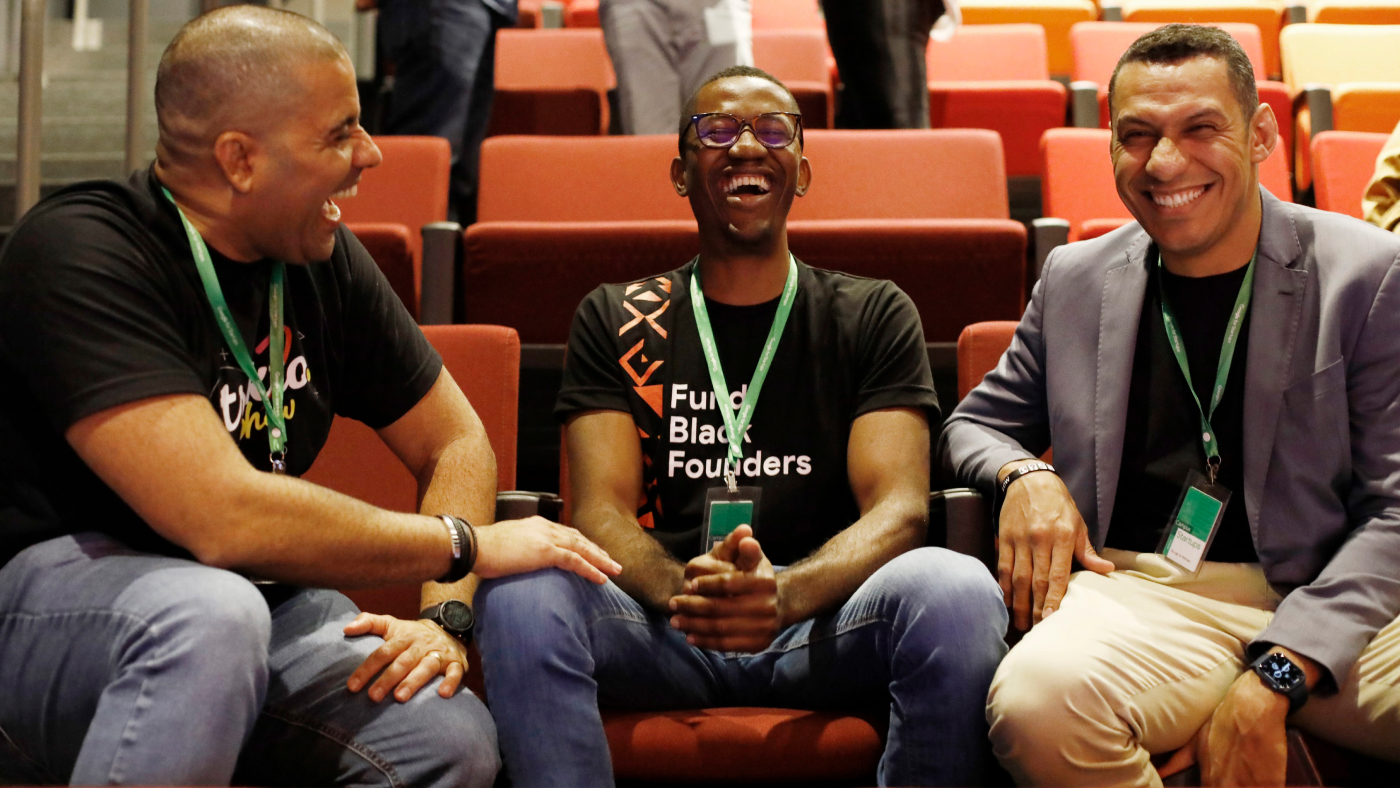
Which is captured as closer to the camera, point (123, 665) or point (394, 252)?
point (123, 665)

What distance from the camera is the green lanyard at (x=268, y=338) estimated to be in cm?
117

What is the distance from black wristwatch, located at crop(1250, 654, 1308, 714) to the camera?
1.14 metres

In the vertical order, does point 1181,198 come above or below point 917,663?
above

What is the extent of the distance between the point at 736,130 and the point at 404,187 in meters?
0.99

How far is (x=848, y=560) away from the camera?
1.29 metres

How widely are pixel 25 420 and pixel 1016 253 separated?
4.50 ft

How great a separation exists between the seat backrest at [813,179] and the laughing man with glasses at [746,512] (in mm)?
608

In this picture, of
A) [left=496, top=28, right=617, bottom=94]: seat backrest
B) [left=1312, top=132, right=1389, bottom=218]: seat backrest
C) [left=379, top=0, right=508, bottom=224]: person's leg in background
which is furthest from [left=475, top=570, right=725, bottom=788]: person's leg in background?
[left=496, top=28, right=617, bottom=94]: seat backrest

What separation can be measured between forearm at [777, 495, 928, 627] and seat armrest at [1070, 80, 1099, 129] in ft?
6.94

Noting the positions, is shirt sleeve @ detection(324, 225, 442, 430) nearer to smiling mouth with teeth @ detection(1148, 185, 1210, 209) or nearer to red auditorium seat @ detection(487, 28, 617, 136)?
smiling mouth with teeth @ detection(1148, 185, 1210, 209)

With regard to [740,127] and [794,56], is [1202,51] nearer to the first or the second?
[740,127]

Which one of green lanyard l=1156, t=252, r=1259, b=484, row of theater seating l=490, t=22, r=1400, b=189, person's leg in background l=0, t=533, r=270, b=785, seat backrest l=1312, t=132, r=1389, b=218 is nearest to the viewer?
person's leg in background l=0, t=533, r=270, b=785

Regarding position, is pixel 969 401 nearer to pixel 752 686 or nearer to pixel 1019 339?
pixel 1019 339

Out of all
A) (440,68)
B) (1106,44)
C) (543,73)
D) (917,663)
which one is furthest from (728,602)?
(1106,44)
